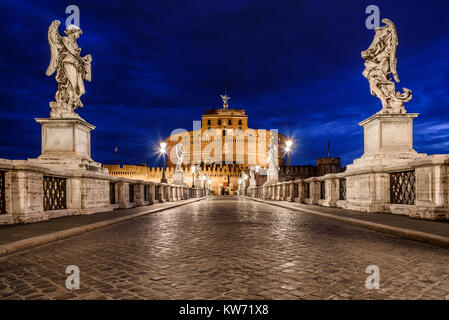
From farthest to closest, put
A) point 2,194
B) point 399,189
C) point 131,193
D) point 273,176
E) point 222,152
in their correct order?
point 222,152
point 273,176
point 131,193
point 399,189
point 2,194

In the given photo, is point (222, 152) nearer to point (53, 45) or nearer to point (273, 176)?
point (273, 176)

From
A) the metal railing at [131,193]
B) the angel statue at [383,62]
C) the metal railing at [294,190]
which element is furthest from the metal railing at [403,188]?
the metal railing at [131,193]

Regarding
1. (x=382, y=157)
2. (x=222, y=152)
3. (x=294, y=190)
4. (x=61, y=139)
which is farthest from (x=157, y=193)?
(x=222, y=152)

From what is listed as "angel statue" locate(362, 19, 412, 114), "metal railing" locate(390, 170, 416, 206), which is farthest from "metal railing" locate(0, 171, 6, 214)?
"angel statue" locate(362, 19, 412, 114)

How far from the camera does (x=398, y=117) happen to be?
10320 millimetres

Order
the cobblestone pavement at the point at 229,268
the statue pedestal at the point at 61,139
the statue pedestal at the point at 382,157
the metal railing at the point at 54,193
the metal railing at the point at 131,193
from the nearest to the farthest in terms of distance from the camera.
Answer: the cobblestone pavement at the point at 229,268, the metal railing at the point at 54,193, the statue pedestal at the point at 382,157, the statue pedestal at the point at 61,139, the metal railing at the point at 131,193

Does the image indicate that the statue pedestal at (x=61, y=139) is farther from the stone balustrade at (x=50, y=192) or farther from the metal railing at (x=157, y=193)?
the metal railing at (x=157, y=193)

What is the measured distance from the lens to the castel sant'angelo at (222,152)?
97.7 metres

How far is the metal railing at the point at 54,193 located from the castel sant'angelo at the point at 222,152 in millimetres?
85666

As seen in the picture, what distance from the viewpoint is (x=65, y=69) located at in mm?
11070

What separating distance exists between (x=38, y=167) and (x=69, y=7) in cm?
517

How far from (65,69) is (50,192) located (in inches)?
184

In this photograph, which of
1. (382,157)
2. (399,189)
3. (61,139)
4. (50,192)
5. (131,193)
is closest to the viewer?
(50,192)
